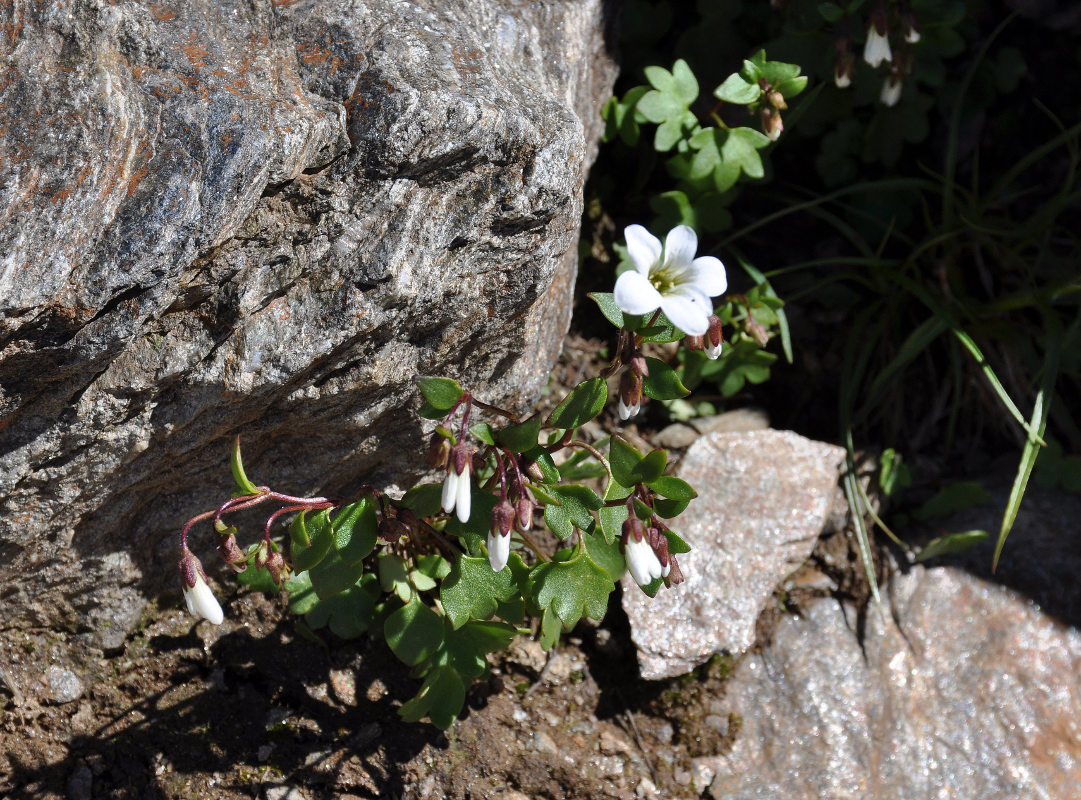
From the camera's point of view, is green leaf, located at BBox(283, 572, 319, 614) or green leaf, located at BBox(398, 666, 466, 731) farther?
green leaf, located at BBox(283, 572, 319, 614)

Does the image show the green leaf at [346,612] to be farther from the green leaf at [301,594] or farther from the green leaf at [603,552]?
the green leaf at [603,552]

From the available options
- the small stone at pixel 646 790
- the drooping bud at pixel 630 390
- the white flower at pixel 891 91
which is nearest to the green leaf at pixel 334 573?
the drooping bud at pixel 630 390

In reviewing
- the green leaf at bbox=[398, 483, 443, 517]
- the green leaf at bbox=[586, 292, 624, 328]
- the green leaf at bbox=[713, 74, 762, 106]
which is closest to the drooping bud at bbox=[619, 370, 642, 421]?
the green leaf at bbox=[586, 292, 624, 328]

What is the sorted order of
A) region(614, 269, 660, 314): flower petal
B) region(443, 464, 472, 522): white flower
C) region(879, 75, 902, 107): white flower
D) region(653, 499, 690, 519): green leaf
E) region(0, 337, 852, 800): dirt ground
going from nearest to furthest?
region(614, 269, 660, 314): flower petal
region(443, 464, 472, 522): white flower
region(653, 499, 690, 519): green leaf
region(0, 337, 852, 800): dirt ground
region(879, 75, 902, 107): white flower

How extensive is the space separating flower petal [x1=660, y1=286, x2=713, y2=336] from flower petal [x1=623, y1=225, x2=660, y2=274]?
113 mm

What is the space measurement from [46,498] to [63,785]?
2.73 feet

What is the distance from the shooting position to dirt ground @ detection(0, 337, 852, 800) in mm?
2412

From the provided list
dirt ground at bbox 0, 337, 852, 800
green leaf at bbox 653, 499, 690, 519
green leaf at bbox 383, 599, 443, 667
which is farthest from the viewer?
dirt ground at bbox 0, 337, 852, 800

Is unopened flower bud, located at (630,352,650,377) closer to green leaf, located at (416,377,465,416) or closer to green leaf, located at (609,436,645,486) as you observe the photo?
green leaf, located at (609,436,645,486)

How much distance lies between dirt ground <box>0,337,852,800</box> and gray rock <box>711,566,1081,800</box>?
0.62 feet

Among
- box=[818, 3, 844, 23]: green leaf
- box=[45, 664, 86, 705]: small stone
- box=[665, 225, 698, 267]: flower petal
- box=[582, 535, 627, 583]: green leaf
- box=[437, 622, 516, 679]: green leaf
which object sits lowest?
box=[437, 622, 516, 679]: green leaf

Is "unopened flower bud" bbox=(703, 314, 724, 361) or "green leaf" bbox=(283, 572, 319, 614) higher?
"unopened flower bud" bbox=(703, 314, 724, 361)

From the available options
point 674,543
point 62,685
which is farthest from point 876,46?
point 62,685

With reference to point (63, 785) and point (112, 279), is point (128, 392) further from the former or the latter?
point (63, 785)
